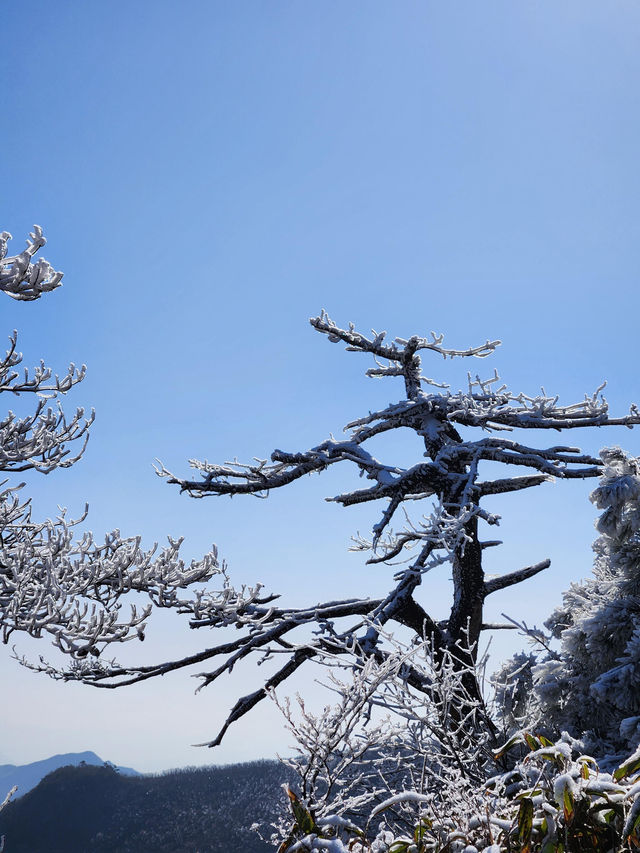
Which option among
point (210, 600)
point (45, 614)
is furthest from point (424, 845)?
point (210, 600)

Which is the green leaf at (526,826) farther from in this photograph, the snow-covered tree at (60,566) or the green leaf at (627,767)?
the snow-covered tree at (60,566)

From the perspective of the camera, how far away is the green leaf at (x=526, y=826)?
189cm

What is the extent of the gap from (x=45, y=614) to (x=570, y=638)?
18.3 ft

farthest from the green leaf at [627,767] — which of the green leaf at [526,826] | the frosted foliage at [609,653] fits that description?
the frosted foliage at [609,653]

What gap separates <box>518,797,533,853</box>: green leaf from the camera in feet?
6.19

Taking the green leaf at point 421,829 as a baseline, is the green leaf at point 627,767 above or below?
above

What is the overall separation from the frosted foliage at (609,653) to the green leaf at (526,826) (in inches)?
131

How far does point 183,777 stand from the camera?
27.9 meters

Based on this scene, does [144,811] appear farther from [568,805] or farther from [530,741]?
[568,805]

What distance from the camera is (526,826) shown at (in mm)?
1896

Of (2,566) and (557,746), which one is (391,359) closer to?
(2,566)

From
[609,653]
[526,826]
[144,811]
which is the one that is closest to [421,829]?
[526,826]

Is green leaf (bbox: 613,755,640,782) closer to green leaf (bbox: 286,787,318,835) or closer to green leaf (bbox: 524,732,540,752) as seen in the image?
green leaf (bbox: 524,732,540,752)

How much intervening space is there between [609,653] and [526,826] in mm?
4172
